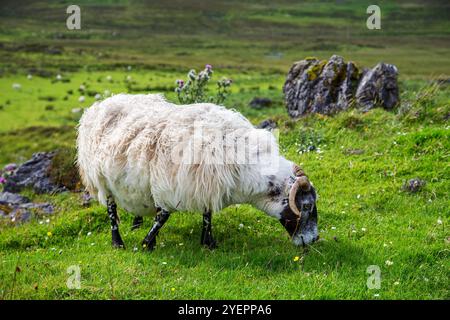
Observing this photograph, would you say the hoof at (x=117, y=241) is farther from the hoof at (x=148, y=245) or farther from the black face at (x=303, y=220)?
the black face at (x=303, y=220)

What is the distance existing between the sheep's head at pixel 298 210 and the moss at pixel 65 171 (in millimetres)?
8024

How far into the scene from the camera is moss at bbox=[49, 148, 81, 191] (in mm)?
16156

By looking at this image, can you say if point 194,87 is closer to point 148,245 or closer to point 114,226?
point 114,226

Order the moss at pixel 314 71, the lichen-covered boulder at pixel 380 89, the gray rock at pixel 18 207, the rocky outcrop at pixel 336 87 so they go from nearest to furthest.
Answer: the gray rock at pixel 18 207, the lichen-covered boulder at pixel 380 89, the rocky outcrop at pixel 336 87, the moss at pixel 314 71

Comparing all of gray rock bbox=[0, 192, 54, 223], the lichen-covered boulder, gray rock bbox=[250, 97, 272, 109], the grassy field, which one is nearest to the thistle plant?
the grassy field

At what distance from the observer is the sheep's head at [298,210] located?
9312 millimetres

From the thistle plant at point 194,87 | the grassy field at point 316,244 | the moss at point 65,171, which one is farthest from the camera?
the moss at point 65,171

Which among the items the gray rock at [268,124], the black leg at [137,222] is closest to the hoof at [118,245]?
the black leg at [137,222]

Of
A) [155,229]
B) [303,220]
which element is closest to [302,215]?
[303,220]

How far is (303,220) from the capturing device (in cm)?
939

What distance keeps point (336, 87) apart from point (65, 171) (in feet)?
29.7

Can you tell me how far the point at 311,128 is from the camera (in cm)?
1593
